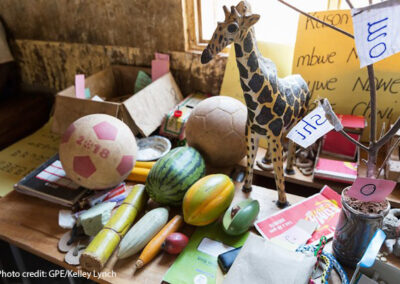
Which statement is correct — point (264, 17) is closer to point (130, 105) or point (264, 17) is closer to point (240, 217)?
point (130, 105)

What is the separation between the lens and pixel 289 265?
2.49ft

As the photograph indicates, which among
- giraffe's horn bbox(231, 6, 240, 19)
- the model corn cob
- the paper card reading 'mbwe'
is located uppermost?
giraffe's horn bbox(231, 6, 240, 19)

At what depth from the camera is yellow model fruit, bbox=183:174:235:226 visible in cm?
91

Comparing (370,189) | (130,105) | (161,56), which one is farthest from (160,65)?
(370,189)

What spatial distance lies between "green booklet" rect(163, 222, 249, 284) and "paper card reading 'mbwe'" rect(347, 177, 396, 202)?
0.34 meters

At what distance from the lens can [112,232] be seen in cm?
90

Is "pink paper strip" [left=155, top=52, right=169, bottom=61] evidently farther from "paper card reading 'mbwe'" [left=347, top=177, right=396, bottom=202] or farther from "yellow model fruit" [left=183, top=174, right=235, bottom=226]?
"paper card reading 'mbwe'" [left=347, top=177, right=396, bottom=202]

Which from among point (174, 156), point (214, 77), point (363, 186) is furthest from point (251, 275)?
point (214, 77)

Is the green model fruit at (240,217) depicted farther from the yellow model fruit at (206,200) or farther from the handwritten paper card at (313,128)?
the handwritten paper card at (313,128)

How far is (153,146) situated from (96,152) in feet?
1.11

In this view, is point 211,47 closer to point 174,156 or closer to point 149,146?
point 174,156

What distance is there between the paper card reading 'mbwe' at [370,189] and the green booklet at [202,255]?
13.2 inches

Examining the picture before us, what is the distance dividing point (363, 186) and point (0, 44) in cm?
192

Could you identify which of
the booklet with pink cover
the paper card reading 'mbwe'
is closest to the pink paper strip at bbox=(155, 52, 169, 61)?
the booklet with pink cover
